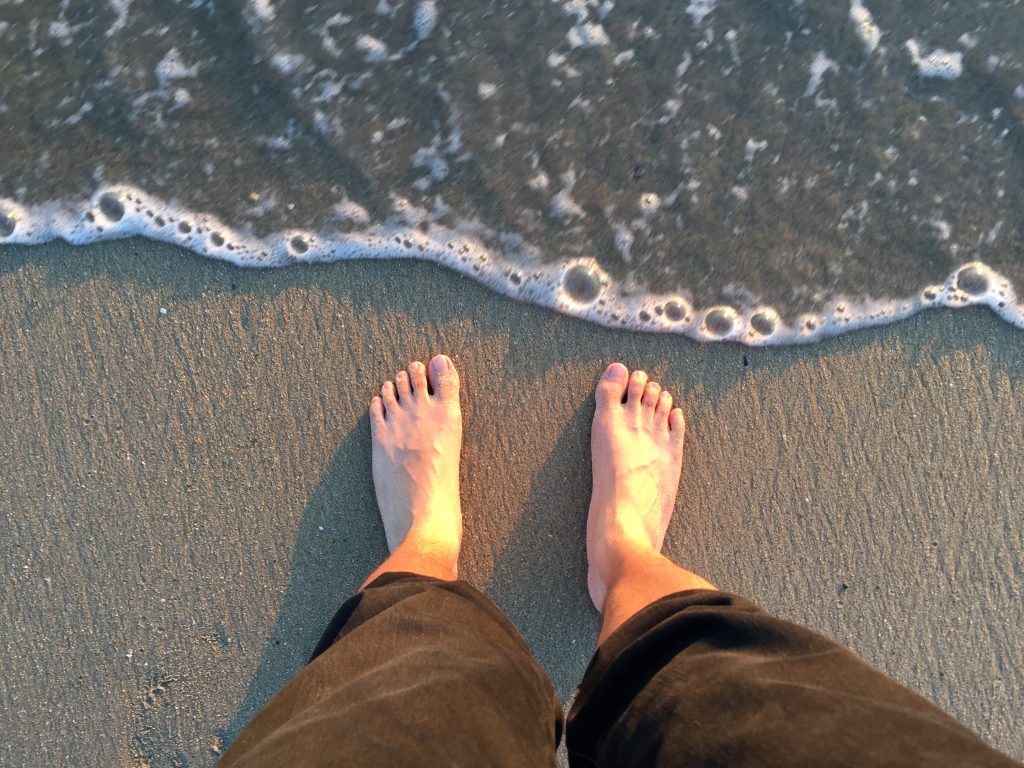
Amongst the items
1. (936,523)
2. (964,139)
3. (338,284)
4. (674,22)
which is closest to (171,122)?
(338,284)

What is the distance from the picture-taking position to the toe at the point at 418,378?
160cm

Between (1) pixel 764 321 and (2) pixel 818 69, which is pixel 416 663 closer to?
(1) pixel 764 321

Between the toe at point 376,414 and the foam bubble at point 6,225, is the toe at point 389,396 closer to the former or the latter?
the toe at point 376,414

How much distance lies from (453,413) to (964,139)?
4.84 feet

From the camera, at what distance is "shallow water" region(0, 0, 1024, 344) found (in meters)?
1.62

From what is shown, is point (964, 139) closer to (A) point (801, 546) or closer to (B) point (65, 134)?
(A) point (801, 546)

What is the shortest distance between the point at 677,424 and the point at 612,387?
0.19m

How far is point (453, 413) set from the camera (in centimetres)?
161

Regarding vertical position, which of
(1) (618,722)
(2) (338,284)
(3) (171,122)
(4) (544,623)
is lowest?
(4) (544,623)

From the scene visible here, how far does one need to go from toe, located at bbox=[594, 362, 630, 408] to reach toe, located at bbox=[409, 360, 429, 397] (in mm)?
437

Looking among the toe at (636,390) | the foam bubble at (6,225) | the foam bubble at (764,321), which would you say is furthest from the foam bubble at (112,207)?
the foam bubble at (764,321)

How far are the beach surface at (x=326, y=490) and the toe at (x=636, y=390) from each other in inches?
6.0

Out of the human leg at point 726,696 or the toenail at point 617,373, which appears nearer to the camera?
the human leg at point 726,696

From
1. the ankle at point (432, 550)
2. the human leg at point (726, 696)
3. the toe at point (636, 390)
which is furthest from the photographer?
the toe at point (636, 390)
